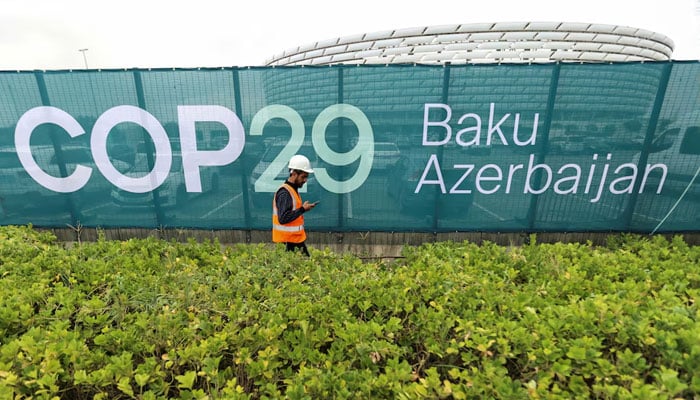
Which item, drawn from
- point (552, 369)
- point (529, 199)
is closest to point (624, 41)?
point (529, 199)

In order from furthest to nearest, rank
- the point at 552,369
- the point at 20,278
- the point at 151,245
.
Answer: the point at 151,245 < the point at 20,278 < the point at 552,369

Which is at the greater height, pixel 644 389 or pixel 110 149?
pixel 110 149

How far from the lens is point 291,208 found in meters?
4.17

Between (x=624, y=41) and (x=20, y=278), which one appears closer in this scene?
(x=20, y=278)

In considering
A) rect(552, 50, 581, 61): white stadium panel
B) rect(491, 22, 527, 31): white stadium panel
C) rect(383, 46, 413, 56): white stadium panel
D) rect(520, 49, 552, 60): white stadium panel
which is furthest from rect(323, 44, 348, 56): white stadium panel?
rect(552, 50, 581, 61): white stadium panel

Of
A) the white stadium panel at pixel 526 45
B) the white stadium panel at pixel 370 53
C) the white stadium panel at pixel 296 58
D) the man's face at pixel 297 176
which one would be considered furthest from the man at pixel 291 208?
the white stadium panel at pixel 296 58

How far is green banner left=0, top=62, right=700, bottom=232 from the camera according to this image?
494 cm

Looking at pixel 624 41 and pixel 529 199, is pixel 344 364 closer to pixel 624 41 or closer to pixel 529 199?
pixel 529 199

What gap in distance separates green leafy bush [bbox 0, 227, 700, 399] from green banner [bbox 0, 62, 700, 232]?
224 cm

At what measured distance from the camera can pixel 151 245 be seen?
371cm

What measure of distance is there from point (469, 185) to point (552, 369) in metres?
3.81

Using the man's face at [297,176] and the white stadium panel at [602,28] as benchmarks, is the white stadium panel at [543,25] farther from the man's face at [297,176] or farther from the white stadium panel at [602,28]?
the man's face at [297,176]

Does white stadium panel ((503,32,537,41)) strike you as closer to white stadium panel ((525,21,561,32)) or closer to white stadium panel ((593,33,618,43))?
white stadium panel ((525,21,561,32))

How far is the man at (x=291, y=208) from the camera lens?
4.15m
